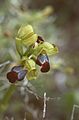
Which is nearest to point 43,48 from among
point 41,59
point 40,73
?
point 41,59

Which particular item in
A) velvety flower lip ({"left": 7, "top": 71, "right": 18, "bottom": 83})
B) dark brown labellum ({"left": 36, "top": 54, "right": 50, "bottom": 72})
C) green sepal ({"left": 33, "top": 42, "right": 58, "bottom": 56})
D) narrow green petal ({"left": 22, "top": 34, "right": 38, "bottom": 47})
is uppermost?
narrow green petal ({"left": 22, "top": 34, "right": 38, "bottom": 47})

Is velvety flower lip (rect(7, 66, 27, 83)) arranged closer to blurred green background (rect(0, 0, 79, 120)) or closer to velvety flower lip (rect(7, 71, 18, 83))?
velvety flower lip (rect(7, 71, 18, 83))

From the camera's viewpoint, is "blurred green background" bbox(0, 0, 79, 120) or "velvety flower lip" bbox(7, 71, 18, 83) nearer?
"velvety flower lip" bbox(7, 71, 18, 83)

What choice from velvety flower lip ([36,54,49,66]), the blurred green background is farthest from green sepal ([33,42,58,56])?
the blurred green background

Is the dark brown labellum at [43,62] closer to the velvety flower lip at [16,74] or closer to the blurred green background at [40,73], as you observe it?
the velvety flower lip at [16,74]

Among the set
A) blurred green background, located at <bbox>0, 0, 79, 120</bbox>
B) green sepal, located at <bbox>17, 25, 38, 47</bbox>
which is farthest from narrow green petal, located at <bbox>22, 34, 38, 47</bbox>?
blurred green background, located at <bbox>0, 0, 79, 120</bbox>

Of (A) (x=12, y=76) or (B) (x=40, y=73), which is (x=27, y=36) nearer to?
(A) (x=12, y=76)

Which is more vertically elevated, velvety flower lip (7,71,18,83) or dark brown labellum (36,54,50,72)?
dark brown labellum (36,54,50,72)

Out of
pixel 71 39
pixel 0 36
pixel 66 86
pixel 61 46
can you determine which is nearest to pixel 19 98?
pixel 0 36

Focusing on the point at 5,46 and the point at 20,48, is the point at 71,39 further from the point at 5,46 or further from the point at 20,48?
the point at 20,48

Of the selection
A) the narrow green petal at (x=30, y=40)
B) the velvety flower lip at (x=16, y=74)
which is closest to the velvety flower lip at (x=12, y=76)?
the velvety flower lip at (x=16, y=74)
